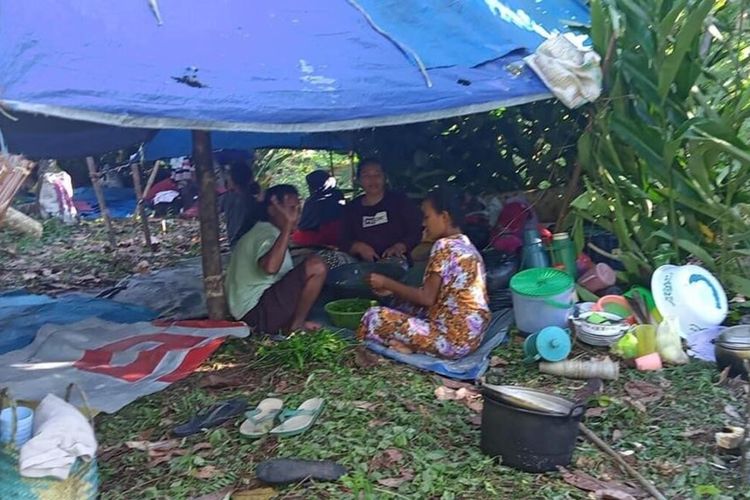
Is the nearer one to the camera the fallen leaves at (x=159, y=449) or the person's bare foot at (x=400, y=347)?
the fallen leaves at (x=159, y=449)

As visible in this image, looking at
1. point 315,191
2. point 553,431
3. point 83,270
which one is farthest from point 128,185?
point 553,431

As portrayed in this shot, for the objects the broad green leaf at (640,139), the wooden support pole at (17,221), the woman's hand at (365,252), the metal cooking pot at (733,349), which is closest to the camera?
the wooden support pole at (17,221)

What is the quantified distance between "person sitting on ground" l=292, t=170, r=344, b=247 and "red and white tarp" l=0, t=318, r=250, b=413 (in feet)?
5.66

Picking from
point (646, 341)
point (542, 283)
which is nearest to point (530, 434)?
point (646, 341)

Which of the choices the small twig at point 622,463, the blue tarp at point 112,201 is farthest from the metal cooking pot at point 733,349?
the blue tarp at point 112,201

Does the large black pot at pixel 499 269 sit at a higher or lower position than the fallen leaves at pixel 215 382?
higher

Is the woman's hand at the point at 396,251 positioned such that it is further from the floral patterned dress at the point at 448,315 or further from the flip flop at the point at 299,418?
the flip flop at the point at 299,418

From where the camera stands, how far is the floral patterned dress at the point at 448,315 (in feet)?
14.3

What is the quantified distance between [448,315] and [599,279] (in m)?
1.27

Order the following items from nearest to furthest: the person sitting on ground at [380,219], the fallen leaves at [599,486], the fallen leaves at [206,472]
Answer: the fallen leaves at [599,486], the fallen leaves at [206,472], the person sitting on ground at [380,219]

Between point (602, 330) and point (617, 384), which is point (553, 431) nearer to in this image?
point (617, 384)

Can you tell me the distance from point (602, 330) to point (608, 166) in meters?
1.19

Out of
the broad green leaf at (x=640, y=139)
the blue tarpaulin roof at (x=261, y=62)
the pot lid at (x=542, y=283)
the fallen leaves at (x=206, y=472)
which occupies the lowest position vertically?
the fallen leaves at (x=206, y=472)

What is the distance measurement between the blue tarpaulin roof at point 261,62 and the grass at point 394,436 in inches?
53.7
